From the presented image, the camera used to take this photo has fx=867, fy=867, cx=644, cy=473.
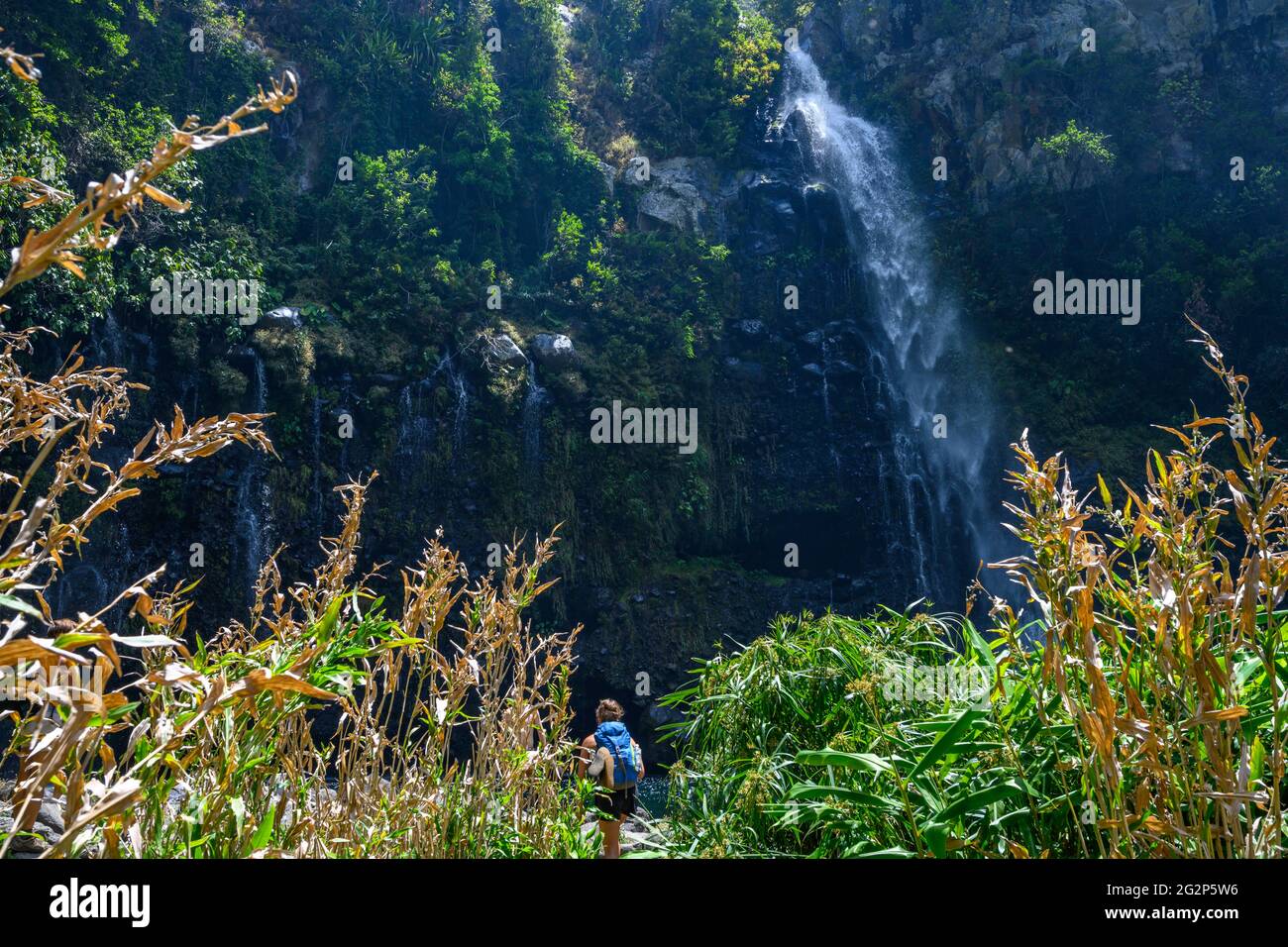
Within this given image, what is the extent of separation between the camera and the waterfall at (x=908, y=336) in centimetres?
1462

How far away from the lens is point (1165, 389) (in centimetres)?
1538

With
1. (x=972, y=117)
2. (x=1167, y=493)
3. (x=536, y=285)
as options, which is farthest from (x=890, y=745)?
(x=972, y=117)

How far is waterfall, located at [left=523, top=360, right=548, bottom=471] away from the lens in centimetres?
1371

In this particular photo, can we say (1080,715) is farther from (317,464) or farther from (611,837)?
(317,464)

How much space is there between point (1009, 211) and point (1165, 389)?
4341mm

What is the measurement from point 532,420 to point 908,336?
282 inches

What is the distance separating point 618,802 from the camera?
4.03 meters

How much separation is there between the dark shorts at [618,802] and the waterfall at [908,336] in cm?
1125

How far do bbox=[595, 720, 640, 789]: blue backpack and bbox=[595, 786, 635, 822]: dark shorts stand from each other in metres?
0.05

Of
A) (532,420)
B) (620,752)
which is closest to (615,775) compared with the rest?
(620,752)

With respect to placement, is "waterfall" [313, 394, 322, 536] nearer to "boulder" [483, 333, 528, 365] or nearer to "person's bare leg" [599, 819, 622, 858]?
"boulder" [483, 333, 528, 365]

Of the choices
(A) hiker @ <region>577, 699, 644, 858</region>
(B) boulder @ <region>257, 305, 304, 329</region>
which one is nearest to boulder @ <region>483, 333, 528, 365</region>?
(B) boulder @ <region>257, 305, 304, 329</region>

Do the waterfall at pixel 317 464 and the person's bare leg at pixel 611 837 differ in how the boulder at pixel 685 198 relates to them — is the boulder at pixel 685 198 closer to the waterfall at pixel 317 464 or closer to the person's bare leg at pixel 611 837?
the waterfall at pixel 317 464

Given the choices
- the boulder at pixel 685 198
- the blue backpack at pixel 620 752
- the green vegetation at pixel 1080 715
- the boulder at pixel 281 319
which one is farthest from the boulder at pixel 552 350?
the green vegetation at pixel 1080 715
